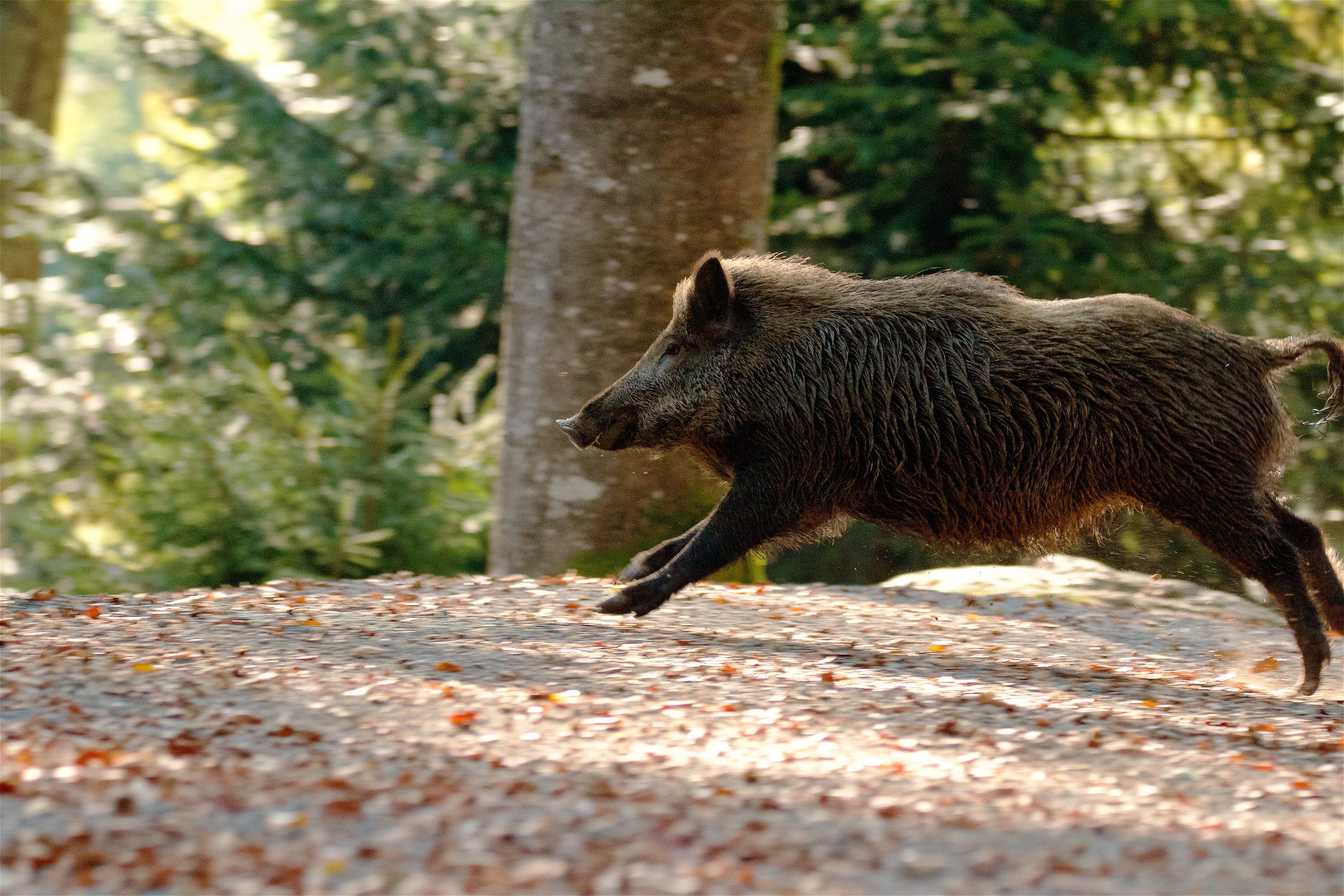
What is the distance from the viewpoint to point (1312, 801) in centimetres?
356

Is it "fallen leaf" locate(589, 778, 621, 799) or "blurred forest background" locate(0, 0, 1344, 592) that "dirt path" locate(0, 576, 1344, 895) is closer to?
"fallen leaf" locate(589, 778, 621, 799)

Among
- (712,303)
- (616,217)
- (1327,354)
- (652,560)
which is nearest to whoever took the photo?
(1327,354)

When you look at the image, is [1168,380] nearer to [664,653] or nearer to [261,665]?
[664,653]

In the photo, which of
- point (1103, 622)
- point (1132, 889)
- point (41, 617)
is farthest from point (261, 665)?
point (1103, 622)

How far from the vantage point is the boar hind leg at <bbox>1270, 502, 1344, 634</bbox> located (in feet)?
17.7

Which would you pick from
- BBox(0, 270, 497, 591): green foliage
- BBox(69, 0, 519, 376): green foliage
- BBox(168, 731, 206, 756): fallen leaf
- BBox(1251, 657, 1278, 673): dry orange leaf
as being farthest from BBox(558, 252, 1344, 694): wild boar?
BBox(69, 0, 519, 376): green foliage

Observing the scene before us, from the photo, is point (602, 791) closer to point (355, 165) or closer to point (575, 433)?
point (575, 433)

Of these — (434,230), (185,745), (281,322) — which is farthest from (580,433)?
(281,322)

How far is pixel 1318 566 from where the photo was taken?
5.41 m

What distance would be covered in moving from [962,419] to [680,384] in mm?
1274

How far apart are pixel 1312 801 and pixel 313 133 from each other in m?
10.1

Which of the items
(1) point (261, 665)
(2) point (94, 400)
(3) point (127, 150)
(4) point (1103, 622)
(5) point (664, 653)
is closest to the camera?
(1) point (261, 665)

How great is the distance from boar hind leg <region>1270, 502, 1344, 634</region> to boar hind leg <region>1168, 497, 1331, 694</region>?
0.69 feet

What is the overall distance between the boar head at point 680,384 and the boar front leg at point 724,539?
1.31 feet
